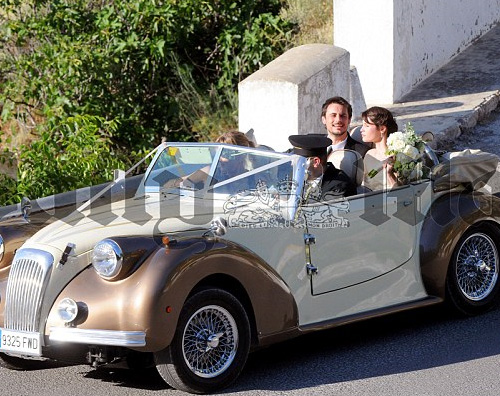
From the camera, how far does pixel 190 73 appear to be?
525 inches

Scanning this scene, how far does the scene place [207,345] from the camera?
6137mm

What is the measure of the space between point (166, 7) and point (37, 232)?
680cm

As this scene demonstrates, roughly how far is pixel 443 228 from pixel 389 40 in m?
5.49

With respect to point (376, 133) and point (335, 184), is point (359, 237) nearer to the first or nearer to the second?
point (335, 184)

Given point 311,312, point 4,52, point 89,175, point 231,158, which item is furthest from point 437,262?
point 4,52

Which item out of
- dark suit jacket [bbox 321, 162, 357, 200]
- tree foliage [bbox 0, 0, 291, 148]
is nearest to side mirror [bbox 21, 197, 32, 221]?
dark suit jacket [bbox 321, 162, 357, 200]

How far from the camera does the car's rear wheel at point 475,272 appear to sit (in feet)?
24.9

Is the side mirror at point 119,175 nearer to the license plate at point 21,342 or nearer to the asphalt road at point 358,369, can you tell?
the asphalt road at point 358,369

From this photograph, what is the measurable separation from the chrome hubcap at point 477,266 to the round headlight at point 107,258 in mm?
2859

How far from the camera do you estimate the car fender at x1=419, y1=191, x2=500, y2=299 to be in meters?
7.45

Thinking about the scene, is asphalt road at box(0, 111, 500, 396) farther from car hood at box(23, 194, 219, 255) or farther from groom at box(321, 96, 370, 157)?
groom at box(321, 96, 370, 157)

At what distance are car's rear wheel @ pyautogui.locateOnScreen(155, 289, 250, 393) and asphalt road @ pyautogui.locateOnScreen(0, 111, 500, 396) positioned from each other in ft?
0.53

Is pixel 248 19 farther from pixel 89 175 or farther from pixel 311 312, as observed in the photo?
pixel 311 312

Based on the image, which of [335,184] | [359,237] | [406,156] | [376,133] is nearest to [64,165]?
[376,133]
